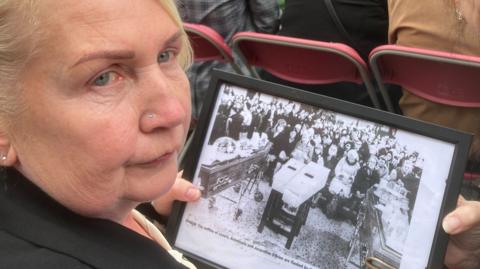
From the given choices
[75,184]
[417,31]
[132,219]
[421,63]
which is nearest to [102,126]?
[75,184]

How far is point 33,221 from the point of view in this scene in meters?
0.60

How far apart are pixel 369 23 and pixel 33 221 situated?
5.53 feet

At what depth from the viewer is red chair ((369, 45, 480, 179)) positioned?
1478mm

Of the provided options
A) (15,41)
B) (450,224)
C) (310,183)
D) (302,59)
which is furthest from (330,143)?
(302,59)

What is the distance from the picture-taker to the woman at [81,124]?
577 millimetres

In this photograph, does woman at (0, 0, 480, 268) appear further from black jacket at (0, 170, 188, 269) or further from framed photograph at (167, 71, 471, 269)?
framed photograph at (167, 71, 471, 269)

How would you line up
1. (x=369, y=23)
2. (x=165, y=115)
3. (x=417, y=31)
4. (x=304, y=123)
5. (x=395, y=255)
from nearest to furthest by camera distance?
1. (x=165, y=115)
2. (x=395, y=255)
3. (x=304, y=123)
4. (x=417, y=31)
5. (x=369, y=23)

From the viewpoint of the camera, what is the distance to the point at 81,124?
606 millimetres

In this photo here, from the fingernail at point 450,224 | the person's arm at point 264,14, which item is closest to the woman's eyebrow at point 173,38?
the fingernail at point 450,224

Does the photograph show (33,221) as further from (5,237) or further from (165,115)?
(165,115)

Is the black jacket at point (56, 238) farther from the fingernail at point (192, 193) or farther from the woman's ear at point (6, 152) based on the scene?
the fingernail at point (192, 193)

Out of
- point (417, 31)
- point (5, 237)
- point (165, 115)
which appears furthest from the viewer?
point (417, 31)

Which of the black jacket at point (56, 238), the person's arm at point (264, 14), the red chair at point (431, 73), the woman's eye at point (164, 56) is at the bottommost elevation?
the black jacket at point (56, 238)

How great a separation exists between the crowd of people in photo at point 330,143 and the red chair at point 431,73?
600mm
